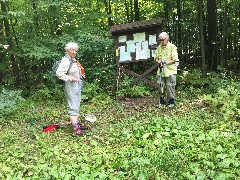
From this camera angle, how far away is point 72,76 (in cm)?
730

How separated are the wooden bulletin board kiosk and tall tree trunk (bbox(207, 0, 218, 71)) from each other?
4125 millimetres

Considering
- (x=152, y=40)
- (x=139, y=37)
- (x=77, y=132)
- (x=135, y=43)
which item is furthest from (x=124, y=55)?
(x=77, y=132)

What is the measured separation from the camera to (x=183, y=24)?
55.4 feet

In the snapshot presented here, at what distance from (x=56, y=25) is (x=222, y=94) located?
315 inches

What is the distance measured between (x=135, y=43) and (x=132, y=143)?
19.1ft

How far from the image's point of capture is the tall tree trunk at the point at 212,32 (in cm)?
1444

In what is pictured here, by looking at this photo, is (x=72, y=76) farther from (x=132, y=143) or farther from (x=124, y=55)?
(x=124, y=55)

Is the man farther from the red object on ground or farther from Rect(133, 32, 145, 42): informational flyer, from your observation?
the red object on ground

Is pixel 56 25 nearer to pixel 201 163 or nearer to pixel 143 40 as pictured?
pixel 143 40

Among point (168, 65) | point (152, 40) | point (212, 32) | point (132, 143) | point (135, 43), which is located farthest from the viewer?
point (212, 32)

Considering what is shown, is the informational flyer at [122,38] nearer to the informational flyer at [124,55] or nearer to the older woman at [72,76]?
the informational flyer at [124,55]

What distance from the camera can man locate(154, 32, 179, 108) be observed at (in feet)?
30.1

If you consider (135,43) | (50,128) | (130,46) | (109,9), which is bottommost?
(50,128)

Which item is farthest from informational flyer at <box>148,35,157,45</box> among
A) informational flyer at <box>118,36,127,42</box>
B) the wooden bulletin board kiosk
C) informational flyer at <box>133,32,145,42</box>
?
informational flyer at <box>118,36,127,42</box>
